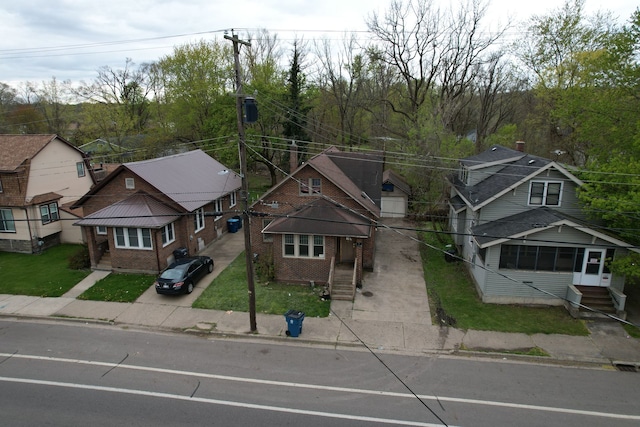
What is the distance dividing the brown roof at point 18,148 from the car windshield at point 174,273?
13.4 metres

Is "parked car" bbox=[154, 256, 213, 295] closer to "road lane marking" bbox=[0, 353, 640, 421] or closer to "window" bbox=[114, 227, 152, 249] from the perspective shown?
"window" bbox=[114, 227, 152, 249]

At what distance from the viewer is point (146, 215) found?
68.1ft

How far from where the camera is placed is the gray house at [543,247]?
1708cm

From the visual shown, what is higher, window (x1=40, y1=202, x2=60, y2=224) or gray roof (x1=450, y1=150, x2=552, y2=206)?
gray roof (x1=450, y1=150, x2=552, y2=206)

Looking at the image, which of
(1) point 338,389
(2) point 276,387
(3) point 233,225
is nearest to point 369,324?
(1) point 338,389

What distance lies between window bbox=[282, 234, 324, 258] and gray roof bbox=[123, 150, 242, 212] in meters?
4.57

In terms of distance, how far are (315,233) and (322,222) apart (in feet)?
2.40

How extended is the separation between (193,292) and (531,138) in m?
38.5

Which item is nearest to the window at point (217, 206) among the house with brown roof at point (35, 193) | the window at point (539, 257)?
the house with brown roof at point (35, 193)

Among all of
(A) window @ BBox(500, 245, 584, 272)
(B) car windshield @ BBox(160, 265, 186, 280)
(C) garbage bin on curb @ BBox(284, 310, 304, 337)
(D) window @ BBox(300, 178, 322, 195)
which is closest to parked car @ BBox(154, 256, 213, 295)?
(B) car windshield @ BBox(160, 265, 186, 280)

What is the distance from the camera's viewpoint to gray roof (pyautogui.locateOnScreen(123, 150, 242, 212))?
22.5 m

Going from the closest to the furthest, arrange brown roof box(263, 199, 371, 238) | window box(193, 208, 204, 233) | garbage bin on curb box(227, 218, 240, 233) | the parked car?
the parked car, brown roof box(263, 199, 371, 238), window box(193, 208, 204, 233), garbage bin on curb box(227, 218, 240, 233)

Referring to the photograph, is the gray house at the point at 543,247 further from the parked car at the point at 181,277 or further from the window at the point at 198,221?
the window at the point at 198,221

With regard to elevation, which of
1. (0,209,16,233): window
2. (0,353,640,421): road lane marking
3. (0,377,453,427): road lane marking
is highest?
(0,209,16,233): window
